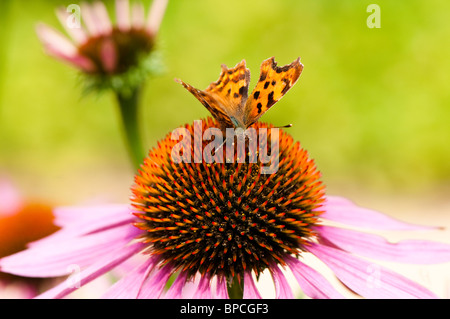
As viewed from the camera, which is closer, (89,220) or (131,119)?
(89,220)

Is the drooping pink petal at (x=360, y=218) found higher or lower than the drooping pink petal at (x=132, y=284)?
higher

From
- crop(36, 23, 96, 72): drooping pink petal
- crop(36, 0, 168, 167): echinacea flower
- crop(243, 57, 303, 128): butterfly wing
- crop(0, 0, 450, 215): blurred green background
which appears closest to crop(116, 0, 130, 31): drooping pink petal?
crop(36, 0, 168, 167): echinacea flower

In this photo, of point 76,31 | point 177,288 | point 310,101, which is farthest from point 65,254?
point 310,101

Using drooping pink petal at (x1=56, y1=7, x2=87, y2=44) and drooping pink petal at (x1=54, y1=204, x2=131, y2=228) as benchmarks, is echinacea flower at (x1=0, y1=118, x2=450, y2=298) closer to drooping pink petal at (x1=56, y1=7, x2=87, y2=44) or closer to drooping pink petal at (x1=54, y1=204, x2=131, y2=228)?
drooping pink petal at (x1=54, y1=204, x2=131, y2=228)

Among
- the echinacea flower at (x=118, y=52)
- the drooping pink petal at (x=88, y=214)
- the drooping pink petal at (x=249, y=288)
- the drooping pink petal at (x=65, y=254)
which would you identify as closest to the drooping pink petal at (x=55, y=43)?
the echinacea flower at (x=118, y=52)

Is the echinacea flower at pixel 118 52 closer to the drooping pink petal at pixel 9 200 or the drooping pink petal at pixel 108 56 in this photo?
the drooping pink petal at pixel 108 56

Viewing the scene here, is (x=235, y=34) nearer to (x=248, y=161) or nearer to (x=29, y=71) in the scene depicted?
(x=29, y=71)

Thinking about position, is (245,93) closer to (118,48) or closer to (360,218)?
(360,218)
